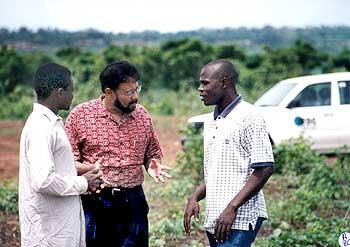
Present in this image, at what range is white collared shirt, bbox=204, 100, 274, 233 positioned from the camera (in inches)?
139

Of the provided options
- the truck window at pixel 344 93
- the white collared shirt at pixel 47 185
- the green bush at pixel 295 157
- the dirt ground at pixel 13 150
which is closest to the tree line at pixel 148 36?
the dirt ground at pixel 13 150

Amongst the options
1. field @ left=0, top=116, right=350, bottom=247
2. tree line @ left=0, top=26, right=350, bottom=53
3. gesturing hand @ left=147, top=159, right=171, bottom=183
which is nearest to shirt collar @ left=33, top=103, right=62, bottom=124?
gesturing hand @ left=147, top=159, right=171, bottom=183

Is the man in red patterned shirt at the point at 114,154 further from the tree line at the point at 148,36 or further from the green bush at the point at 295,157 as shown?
the tree line at the point at 148,36

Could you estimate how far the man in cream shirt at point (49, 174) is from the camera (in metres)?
3.31

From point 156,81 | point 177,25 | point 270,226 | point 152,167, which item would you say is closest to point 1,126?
point 177,25

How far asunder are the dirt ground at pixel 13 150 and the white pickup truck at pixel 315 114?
1.90 meters

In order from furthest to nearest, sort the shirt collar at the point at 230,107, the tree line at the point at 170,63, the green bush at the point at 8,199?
the tree line at the point at 170,63, the green bush at the point at 8,199, the shirt collar at the point at 230,107

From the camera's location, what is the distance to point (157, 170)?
13.0ft

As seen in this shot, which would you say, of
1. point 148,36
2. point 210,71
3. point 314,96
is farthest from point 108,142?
point 148,36

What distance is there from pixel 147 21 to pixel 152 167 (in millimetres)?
11587

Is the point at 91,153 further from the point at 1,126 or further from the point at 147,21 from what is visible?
the point at 1,126

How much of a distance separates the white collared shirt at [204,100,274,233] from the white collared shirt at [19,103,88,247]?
2.20 ft

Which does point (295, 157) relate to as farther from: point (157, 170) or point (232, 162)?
point (232, 162)

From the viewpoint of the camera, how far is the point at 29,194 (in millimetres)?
3400
